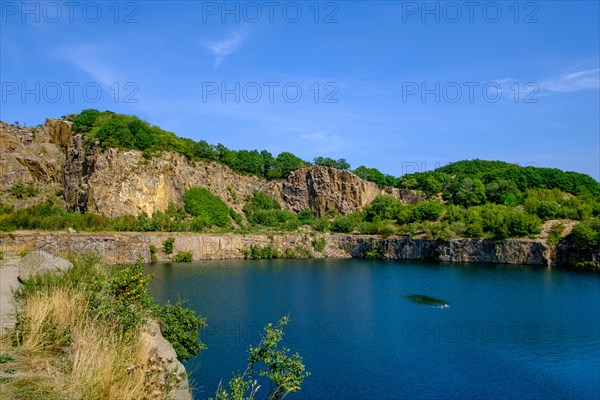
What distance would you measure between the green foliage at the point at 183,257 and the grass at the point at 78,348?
45.6m

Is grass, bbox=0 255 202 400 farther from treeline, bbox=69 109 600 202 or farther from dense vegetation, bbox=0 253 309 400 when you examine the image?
treeline, bbox=69 109 600 202

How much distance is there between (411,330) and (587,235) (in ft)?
115

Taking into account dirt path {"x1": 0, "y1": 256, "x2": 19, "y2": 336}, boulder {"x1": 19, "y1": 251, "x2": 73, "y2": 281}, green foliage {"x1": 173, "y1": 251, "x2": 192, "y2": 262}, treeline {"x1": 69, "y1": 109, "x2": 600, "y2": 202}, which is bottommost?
green foliage {"x1": 173, "y1": 251, "x2": 192, "y2": 262}

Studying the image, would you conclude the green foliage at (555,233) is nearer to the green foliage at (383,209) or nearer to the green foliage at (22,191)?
the green foliage at (383,209)

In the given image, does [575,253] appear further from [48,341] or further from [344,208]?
[48,341]

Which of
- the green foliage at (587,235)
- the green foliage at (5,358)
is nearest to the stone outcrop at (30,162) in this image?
the green foliage at (5,358)

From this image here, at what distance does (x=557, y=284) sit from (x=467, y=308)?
45.4 feet

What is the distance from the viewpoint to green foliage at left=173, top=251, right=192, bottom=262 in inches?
2215

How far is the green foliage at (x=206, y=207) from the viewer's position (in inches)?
2798

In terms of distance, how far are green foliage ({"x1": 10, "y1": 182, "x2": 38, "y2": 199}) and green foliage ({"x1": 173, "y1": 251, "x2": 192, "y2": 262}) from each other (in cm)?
2572

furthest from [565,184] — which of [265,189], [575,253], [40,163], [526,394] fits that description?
[40,163]

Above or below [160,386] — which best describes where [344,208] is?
above

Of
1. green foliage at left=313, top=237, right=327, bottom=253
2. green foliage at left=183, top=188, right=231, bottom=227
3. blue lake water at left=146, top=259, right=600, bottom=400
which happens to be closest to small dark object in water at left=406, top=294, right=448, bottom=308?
blue lake water at left=146, top=259, right=600, bottom=400

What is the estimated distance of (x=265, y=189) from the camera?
90562 mm
